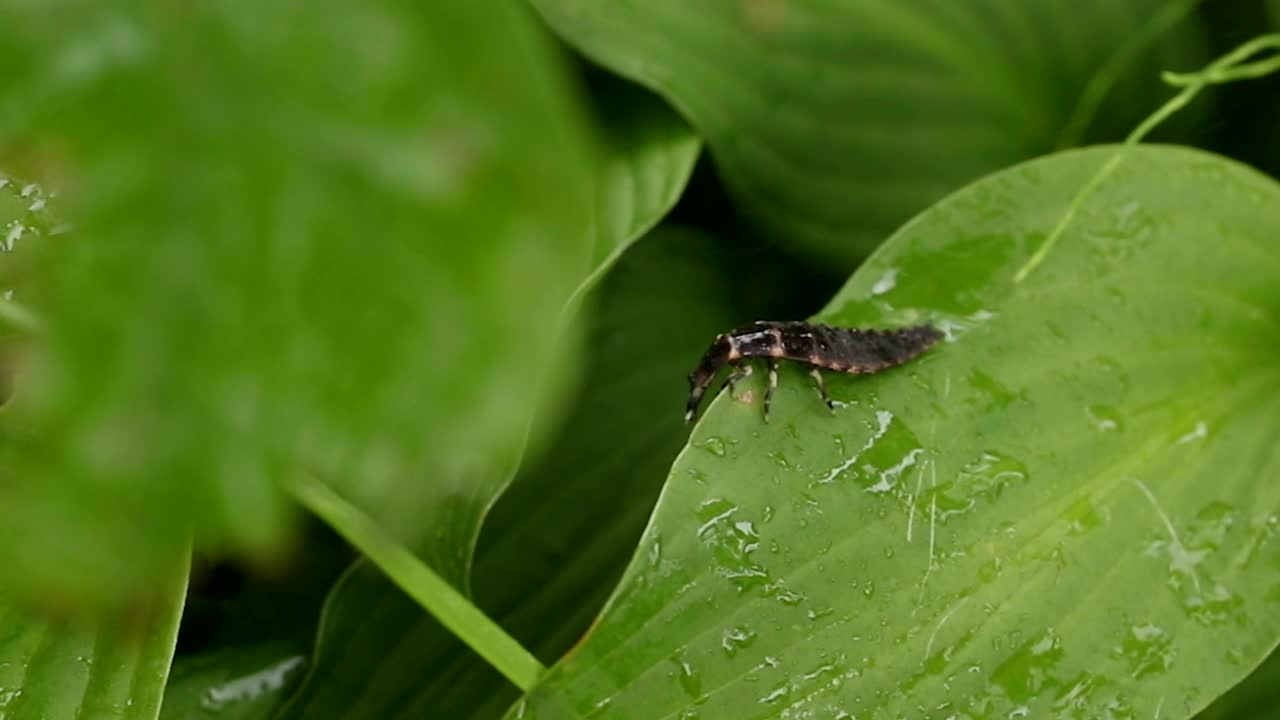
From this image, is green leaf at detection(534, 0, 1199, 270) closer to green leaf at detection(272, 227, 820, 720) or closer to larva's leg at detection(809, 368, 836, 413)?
green leaf at detection(272, 227, 820, 720)

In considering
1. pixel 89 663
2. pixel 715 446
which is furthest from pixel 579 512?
pixel 89 663

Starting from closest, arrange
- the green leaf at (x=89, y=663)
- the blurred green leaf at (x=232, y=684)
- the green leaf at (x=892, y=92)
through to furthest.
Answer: the green leaf at (x=89, y=663)
the blurred green leaf at (x=232, y=684)
the green leaf at (x=892, y=92)

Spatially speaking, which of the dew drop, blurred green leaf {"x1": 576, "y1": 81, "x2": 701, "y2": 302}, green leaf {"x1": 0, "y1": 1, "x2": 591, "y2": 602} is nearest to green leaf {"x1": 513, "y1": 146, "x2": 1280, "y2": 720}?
the dew drop

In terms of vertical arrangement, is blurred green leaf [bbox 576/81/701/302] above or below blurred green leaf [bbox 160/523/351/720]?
above

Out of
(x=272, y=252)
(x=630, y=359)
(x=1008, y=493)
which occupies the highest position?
(x=272, y=252)

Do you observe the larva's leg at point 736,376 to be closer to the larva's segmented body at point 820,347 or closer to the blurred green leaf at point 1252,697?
the larva's segmented body at point 820,347

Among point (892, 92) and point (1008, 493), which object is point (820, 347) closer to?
point (1008, 493)

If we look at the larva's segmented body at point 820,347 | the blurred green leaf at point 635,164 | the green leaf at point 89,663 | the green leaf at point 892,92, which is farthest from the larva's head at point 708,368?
the green leaf at point 89,663

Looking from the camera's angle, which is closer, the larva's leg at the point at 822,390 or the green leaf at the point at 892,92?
the larva's leg at the point at 822,390
